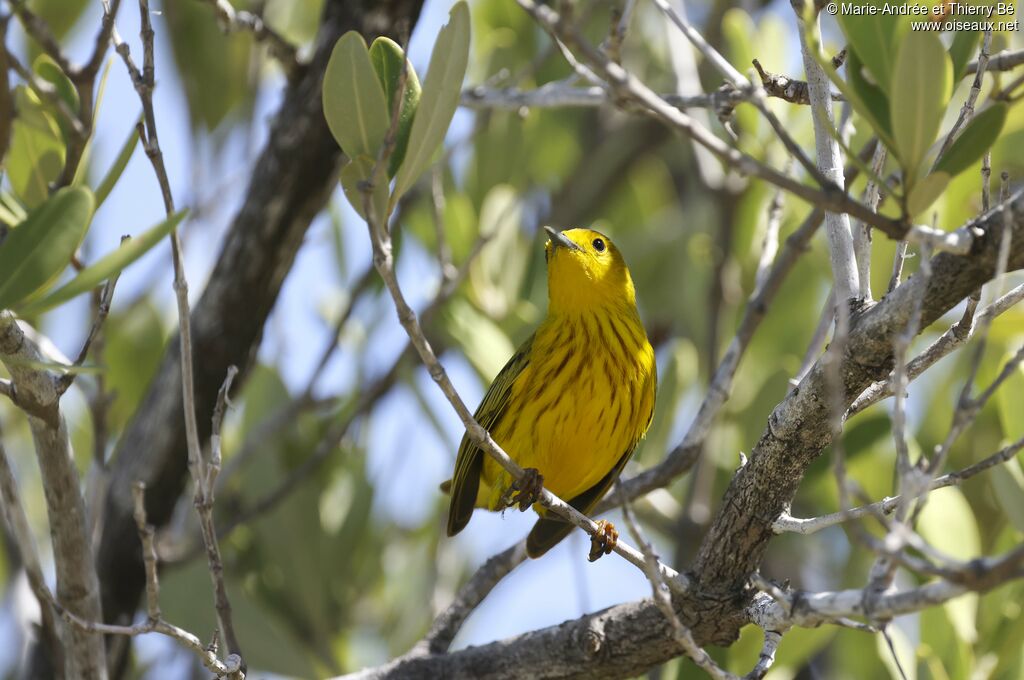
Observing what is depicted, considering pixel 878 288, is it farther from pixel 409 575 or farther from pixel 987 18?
pixel 409 575

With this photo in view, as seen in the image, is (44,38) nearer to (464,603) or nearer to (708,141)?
(464,603)

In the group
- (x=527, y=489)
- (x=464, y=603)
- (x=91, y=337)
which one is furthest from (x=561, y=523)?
(x=91, y=337)

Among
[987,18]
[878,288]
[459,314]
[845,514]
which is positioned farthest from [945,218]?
[845,514]

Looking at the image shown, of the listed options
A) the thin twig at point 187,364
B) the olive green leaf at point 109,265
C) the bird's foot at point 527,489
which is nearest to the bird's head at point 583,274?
the bird's foot at point 527,489

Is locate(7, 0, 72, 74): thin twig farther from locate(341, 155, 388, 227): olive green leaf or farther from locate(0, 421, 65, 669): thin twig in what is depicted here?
locate(341, 155, 388, 227): olive green leaf

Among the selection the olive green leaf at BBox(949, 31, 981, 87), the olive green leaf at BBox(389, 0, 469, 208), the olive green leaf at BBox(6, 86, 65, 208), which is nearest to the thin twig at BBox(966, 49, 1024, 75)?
the olive green leaf at BBox(949, 31, 981, 87)

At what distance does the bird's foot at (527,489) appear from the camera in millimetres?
3134

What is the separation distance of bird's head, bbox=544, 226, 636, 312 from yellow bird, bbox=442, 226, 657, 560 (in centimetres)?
8

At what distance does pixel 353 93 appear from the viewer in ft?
7.70

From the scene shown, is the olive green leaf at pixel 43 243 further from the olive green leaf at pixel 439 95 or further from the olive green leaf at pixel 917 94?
the olive green leaf at pixel 917 94

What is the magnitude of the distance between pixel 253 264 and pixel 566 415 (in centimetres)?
130

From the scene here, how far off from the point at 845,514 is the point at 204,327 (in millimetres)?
2856

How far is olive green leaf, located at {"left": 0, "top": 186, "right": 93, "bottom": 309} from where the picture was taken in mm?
2100

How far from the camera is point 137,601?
Result: 14.8 feet
